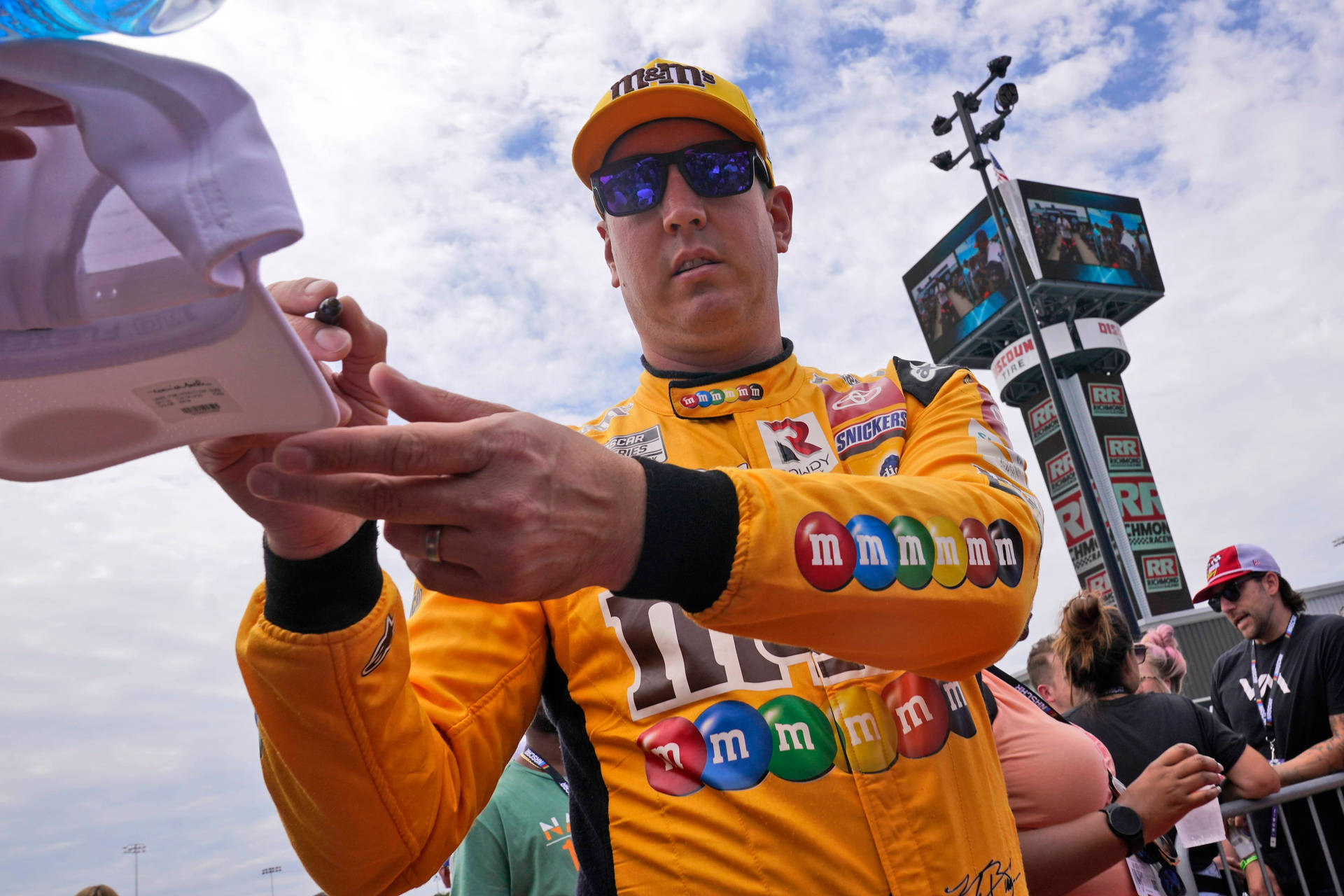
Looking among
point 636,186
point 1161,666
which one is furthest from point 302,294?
point 1161,666

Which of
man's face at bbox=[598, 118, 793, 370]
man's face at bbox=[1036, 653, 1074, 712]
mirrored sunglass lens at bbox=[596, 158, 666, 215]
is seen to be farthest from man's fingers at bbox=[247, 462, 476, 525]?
man's face at bbox=[1036, 653, 1074, 712]

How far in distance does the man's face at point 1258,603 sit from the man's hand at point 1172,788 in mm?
2533

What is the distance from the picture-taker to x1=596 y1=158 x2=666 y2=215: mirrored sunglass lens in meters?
2.17

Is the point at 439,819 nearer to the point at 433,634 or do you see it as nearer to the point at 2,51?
the point at 433,634

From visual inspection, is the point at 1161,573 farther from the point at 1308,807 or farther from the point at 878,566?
the point at 878,566

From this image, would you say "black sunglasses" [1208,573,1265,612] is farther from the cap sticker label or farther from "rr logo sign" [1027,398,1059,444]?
"rr logo sign" [1027,398,1059,444]

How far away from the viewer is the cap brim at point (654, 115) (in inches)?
86.1

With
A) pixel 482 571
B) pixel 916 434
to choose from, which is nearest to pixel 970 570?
pixel 916 434

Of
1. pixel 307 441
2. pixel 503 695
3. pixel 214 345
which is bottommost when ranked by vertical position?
pixel 503 695

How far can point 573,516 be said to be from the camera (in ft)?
3.37

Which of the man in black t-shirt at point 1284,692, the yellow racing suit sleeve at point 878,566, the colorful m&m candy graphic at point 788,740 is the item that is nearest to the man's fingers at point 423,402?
the yellow racing suit sleeve at point 878,566

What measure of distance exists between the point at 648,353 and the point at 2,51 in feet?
4.90

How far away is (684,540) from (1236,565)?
5.21 m

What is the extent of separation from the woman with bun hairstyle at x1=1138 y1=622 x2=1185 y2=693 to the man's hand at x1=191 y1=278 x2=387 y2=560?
17.8 ft
